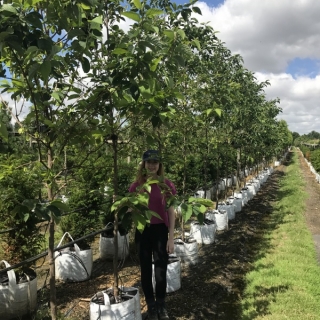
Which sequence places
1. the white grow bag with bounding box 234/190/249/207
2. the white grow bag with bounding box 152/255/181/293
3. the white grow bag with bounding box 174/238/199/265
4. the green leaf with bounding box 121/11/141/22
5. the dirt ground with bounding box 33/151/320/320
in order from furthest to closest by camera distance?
the white grow bag with bounding box 234/190/249/207 < the white grow bag with bounding box 174/238/199/265 < the white grow bag with bounding box 152/255/181/293 < the dirt ground with bounding box 33/151/320/320 < the green leaf with bounding box 121/11/141/22

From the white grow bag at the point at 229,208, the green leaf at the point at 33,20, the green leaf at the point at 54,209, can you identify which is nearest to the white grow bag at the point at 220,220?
the white grow bag at the point at 229,208

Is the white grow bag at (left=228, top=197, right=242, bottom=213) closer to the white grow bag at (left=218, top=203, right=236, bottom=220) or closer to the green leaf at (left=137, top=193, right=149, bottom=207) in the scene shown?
the white grow bag at (left=218, top=203, right=236, bottom=220)

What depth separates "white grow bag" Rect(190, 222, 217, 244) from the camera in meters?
6.51

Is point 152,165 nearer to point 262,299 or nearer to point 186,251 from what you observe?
point 262,299

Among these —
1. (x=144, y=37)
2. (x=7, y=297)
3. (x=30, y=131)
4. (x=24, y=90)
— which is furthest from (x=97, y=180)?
(x=144, y=37)

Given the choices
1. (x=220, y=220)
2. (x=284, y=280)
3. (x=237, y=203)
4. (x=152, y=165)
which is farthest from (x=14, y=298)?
(x=237, y=203)

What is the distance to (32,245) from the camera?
425 centimetres

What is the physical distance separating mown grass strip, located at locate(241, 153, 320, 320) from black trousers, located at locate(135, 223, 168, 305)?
4.10ft

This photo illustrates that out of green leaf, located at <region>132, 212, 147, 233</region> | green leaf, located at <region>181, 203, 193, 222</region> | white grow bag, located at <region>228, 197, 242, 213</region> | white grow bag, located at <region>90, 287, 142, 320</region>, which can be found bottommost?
white grow bag, located at <region>228, 197, 242, 213</region>

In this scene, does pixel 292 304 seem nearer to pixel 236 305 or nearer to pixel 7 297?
pixel 236 305

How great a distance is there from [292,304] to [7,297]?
3385mm

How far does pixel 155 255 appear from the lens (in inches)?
123

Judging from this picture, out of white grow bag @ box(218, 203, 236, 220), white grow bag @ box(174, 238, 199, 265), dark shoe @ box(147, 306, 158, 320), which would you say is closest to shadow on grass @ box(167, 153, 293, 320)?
white grow bag @ box(174, 238, 199, 265)

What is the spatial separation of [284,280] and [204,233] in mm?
2073
